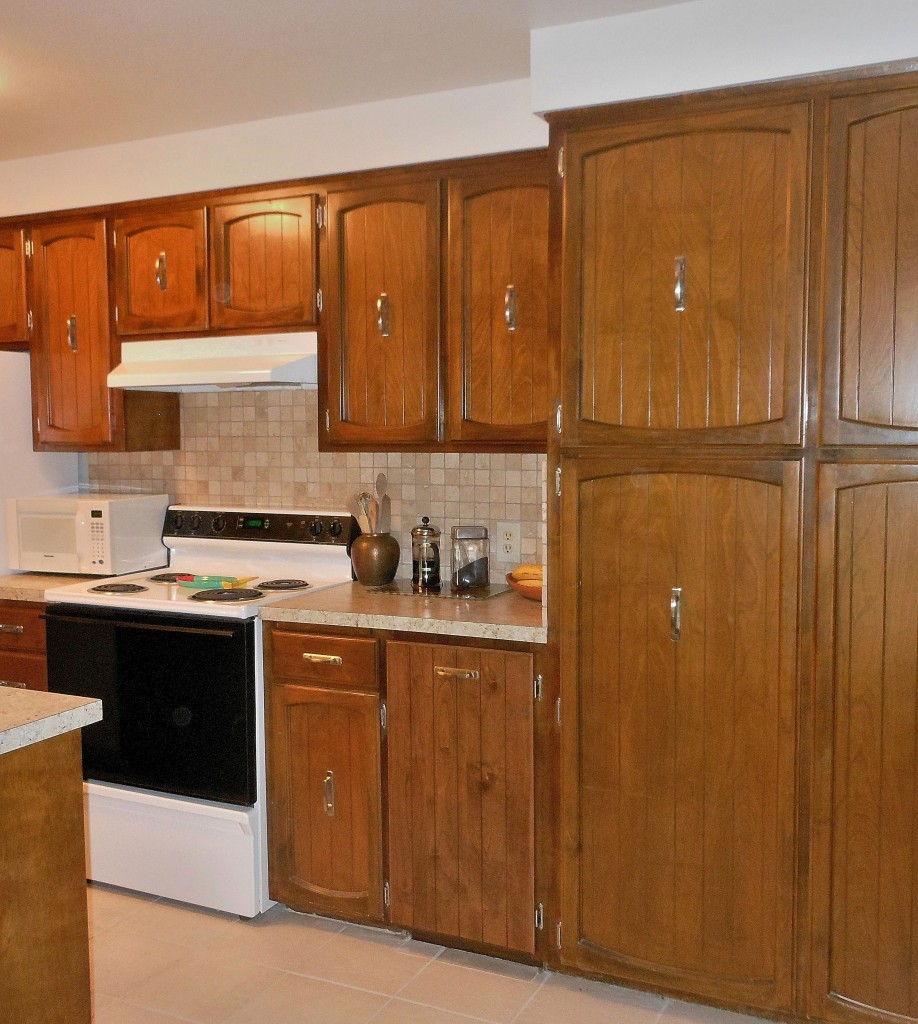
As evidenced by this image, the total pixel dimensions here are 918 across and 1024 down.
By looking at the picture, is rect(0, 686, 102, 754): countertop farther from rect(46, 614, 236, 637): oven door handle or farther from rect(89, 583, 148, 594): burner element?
rect(89, 583, 148, 594): burner element

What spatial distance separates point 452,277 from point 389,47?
0.63m

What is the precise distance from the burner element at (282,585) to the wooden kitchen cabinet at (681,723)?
107cm

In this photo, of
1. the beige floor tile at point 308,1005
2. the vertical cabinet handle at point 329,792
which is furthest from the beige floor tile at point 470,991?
the vertical cabinet handle at point 329,792

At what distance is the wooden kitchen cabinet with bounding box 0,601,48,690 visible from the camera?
10.8 ft

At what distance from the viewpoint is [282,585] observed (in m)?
3.23

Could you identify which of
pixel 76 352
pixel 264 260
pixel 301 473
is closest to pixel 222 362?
pixel 264 260

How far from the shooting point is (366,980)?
261 centimetres

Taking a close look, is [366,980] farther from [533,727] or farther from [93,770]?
[93,770]

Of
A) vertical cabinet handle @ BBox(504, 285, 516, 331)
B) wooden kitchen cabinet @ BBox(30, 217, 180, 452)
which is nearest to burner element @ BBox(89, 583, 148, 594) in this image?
wooden kitchen cabinet @ BBox(30, 217, 180, 452)

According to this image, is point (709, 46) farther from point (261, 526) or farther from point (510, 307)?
point (261, 526)

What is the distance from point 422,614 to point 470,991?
99cm

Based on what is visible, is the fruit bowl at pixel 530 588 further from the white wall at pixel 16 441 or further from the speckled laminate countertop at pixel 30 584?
the white wall at pixel 16 441

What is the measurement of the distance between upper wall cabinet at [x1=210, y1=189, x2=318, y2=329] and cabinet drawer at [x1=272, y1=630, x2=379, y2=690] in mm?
1006

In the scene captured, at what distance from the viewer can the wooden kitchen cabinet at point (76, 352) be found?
11.2ft
